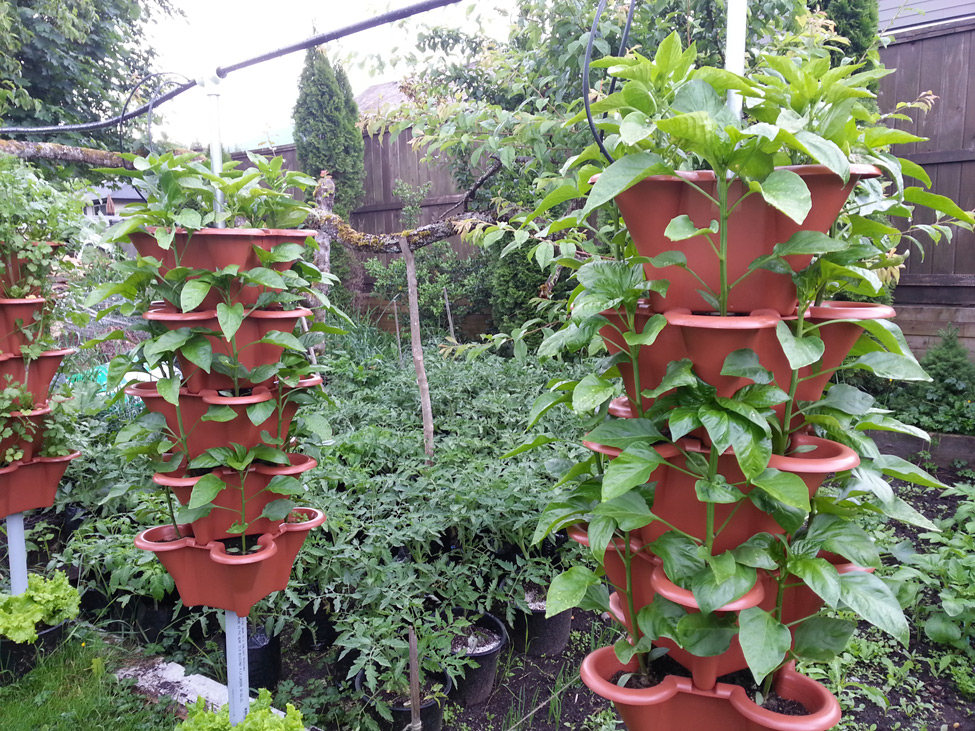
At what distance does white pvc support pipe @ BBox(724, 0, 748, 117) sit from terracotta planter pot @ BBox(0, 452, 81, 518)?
2.48 m

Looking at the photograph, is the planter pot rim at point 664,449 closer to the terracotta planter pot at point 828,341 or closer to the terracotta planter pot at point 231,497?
the terracotta planter pot at point 828,341

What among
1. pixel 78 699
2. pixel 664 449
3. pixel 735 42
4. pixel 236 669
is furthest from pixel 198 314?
pixel 78 699

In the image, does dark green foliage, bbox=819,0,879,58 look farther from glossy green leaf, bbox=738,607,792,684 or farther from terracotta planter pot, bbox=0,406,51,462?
terracotta planter pot, bbox=0,406,51,462

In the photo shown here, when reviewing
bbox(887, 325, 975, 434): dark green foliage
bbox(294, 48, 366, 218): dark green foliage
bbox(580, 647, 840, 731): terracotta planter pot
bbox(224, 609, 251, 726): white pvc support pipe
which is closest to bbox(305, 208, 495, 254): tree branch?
bbox(224, 609, 251, 726): white pvc support pipe

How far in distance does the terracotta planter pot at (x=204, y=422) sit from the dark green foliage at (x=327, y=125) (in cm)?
627

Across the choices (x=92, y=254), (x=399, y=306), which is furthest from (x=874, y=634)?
(x=399, y=306)

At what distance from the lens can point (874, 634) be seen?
2.38 m

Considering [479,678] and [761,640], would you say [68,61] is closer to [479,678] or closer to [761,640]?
[479,678]

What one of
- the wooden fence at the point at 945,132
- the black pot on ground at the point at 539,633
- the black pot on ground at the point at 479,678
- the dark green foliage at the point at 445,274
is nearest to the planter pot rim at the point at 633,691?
the black pot on ground at the point at 479,678

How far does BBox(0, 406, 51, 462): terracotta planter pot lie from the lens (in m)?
2.23

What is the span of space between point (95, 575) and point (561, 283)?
12.1ft

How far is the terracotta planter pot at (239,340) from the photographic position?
1344 mm

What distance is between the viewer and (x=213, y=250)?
1.33 m

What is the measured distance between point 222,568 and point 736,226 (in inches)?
50.0
